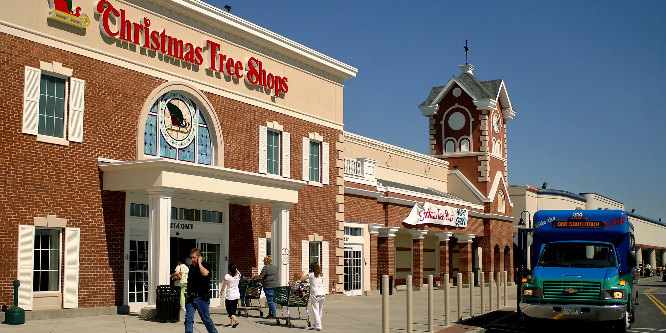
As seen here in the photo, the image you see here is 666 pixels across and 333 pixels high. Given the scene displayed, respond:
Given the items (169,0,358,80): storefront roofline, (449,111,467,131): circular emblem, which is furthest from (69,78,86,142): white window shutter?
(449,111,467,131): circular emblem

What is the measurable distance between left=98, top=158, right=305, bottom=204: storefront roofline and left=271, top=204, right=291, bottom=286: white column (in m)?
1.27

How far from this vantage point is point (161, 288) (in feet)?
60.4

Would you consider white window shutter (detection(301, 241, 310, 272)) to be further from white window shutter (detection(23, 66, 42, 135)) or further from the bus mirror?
the bus mirror

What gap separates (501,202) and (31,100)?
3662 cm

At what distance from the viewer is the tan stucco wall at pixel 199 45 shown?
18391 mm

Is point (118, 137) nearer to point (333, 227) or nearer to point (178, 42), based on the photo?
point (178, 42)

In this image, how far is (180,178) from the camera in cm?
1970

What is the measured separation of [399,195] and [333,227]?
746cm

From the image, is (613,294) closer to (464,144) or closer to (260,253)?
(260,253)

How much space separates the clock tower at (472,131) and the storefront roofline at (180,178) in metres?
27.3

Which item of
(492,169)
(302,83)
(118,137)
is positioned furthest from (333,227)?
(492,169)

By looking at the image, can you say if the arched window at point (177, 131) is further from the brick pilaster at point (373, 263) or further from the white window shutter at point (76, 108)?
the brick pilaster at point (373, 263)

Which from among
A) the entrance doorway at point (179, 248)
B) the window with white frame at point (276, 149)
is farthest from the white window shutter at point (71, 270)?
the window with white frame at point (276, 149)

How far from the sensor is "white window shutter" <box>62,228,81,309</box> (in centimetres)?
1858
